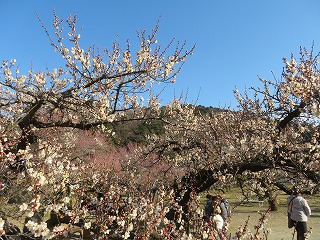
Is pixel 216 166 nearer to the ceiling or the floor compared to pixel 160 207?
nearer to the ceiling

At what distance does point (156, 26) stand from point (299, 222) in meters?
5.71

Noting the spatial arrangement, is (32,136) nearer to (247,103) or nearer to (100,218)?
(100,218)

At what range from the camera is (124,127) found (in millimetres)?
37094

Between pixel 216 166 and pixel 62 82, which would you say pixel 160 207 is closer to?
pixel 216 166

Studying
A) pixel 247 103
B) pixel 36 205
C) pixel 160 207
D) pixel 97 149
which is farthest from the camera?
pixel 97 149

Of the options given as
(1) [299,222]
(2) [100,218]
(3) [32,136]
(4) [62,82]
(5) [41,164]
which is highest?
(4) [62,82]

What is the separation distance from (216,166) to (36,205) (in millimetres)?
5269

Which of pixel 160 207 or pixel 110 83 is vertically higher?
pixel 110 83

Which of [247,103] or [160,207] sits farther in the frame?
[247,103]

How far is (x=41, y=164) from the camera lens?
4.09 m

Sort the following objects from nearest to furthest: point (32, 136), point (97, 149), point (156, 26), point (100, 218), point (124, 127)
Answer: point (100, 218), point (156, 26), point (32, 136), point (97, 149), point (124, 127)

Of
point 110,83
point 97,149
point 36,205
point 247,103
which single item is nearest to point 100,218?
point 36,205

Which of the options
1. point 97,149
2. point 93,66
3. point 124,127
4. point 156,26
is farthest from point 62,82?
point 124,127

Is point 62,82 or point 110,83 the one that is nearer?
point 110,83
